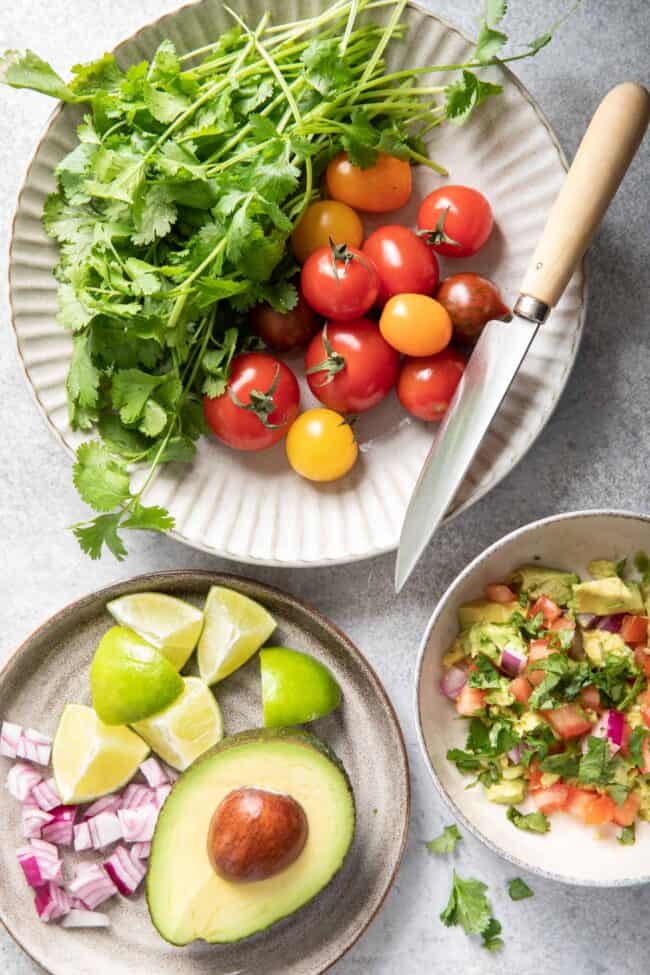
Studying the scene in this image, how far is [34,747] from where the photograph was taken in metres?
1.48

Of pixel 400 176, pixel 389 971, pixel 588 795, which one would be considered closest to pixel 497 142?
pixel 400 176

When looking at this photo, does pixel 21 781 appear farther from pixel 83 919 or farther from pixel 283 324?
pixel 283 324

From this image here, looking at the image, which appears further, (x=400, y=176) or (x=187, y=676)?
(x=187, y=676)

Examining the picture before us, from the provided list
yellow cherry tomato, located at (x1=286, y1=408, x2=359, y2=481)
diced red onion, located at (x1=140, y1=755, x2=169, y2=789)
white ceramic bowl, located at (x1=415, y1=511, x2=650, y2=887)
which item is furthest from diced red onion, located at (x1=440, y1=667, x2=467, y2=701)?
diced red onion, located at (x1=140, y1=755, x2=169, y2=789)

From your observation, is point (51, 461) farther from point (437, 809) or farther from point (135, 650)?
point (437, 809)

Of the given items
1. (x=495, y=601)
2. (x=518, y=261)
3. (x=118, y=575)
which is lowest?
(x=495, y=601)

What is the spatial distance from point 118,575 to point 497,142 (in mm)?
828

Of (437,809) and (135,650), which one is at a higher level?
(135,650)

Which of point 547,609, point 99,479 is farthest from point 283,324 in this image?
point 547,609

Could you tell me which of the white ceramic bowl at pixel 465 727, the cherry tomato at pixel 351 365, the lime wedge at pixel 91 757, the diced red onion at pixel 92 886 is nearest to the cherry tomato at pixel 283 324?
the cherry tomato at pixel 351 365

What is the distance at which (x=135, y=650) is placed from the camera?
1427mm

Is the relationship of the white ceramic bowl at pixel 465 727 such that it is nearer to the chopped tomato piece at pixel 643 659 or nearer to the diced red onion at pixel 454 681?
the diced red onion at pixel 454 681

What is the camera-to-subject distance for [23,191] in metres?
1.36

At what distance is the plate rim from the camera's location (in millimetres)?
1332
